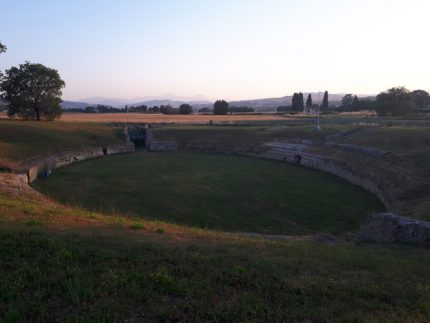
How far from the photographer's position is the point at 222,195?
2505cm

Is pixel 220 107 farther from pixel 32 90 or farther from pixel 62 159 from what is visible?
pixel 62 159

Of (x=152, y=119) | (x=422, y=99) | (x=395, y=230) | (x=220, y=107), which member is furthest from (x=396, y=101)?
(x=395, y=230)

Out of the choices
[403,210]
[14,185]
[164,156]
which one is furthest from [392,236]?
[164,156]

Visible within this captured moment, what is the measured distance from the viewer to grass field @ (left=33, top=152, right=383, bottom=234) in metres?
20.0

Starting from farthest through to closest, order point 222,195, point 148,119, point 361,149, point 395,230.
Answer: point 148,119 → point 361,149 → point 222,195 → point 395,230

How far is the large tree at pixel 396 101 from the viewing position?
8108cm

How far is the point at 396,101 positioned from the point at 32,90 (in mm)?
64544

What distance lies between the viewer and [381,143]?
3709cm

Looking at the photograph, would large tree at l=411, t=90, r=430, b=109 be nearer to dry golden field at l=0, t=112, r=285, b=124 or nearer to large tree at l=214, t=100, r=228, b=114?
large tree at l=214, t=100, r=228, b=114

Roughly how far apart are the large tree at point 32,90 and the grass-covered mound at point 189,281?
53.5 meters

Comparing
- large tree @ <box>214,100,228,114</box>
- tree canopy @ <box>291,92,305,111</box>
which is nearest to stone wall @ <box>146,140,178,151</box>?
large tree @ <box>214,100,228,114</box>

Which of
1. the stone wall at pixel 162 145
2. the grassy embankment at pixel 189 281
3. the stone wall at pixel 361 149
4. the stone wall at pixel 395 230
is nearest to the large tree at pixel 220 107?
the stone wall at pixel 162 145

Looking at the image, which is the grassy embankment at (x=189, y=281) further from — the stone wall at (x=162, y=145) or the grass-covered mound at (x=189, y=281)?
the stone wall at (x=162, y=145)

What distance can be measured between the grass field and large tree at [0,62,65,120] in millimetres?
27088
